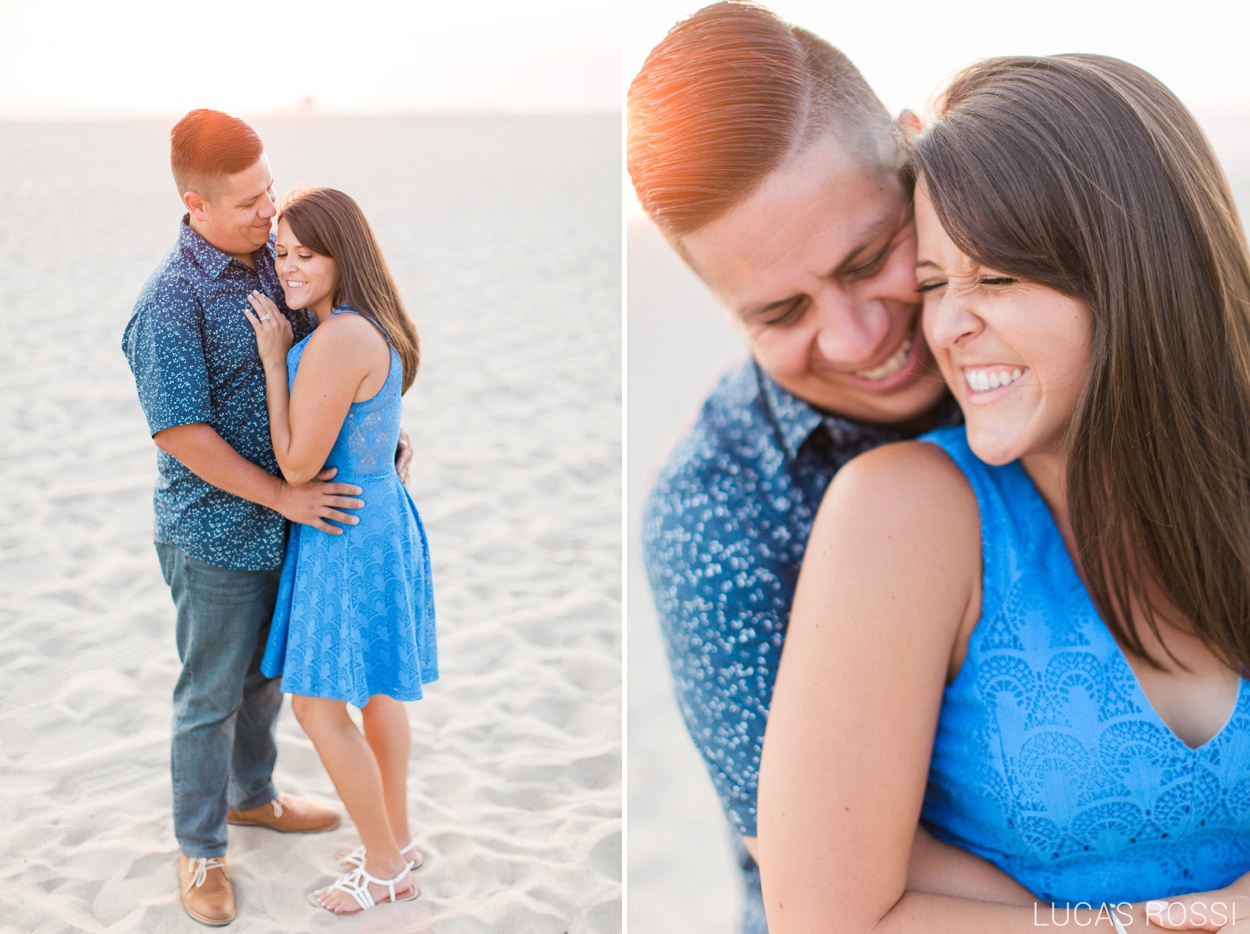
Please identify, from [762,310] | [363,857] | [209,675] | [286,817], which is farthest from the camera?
[286,817]

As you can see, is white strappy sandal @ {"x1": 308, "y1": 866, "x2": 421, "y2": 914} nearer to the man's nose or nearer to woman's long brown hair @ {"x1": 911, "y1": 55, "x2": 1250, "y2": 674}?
the man's nose

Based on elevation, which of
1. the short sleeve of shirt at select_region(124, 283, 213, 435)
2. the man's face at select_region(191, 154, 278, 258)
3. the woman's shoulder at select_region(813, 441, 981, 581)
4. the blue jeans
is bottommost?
the blue jeans

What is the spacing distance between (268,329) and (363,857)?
1.55 m

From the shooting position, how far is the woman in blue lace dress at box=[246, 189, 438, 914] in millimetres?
2406

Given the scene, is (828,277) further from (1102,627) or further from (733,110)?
(1102,627)

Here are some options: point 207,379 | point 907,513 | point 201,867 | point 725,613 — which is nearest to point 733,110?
point 907,513

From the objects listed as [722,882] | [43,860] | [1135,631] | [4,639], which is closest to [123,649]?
[4,639]

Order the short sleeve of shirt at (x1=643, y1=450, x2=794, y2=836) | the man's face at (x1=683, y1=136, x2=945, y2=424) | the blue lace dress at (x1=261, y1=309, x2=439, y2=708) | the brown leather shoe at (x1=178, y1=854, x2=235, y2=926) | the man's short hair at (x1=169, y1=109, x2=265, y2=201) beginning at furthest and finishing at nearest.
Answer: the brown leather shoe at (x1=178, y1=854, x2=235, y2=926), the blue lace dress at (x1=261, y1=309, x2=439, y2=708), the man's short hair at (x1=169, y1=109, x2=265, y2=201), the short sleeve of shirt at (x1=643, y1=450, x2=794, y2=836), the man's face at (x1=683, y1=136, x2=945, y2=424)

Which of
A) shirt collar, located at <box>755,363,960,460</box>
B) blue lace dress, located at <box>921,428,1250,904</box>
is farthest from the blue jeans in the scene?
blue lace dress, located at <box>921,428,1250,904</box>

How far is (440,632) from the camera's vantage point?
14.4 ft

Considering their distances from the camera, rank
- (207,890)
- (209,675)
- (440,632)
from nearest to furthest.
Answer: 1. (209,675)
2. (207,890)
3. (440,632)

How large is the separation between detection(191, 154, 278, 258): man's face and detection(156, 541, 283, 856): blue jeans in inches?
30.6

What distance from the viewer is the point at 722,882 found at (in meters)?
3.83

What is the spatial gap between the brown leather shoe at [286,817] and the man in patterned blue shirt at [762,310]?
5.02 feet
